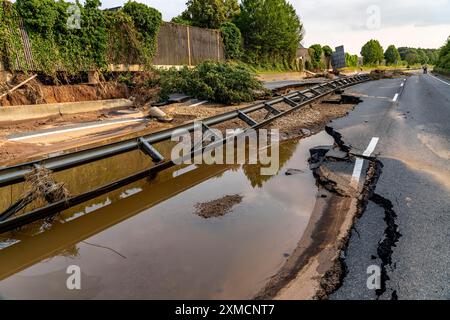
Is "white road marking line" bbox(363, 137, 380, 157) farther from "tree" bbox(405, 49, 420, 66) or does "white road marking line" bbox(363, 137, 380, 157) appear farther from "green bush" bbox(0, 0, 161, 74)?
"tree" bbox(405, 49, 420, 66)

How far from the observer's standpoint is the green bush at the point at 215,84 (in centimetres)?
1275

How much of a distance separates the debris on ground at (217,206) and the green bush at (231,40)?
23.0 meters

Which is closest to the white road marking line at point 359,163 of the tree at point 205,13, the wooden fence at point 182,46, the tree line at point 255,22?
the wooden fence at point 182,46

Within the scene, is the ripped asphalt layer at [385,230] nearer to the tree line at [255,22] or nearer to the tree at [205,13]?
the tree line at [255,22]

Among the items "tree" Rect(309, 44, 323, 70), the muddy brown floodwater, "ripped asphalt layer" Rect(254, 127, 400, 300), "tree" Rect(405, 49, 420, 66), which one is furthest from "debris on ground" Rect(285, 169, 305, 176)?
"tree" Rect(405, 49, 420, 66)

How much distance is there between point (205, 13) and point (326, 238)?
3369 centimetres

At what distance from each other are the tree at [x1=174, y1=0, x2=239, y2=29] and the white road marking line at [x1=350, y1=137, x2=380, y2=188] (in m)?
29.2

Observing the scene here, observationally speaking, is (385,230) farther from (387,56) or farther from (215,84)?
(387,56)

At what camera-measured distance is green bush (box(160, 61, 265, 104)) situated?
1275 cm

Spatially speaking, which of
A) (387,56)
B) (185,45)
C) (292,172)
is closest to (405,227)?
(292,172)

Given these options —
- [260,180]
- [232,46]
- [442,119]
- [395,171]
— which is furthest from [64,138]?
[232,46]

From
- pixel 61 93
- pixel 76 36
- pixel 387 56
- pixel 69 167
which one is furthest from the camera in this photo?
pixel 387 56

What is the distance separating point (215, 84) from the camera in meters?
A: 12.7

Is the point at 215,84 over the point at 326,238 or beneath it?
over
